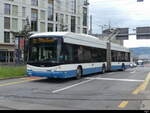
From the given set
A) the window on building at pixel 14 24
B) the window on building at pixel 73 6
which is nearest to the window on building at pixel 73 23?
the window on building at pixel 73 6

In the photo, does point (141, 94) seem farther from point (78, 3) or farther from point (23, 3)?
point (78, 3)

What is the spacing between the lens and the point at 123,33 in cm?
8469

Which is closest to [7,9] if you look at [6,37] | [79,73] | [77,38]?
[6,37]

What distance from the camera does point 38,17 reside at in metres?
81.4

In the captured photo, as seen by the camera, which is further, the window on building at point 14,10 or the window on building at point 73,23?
the window on building at point 73,23

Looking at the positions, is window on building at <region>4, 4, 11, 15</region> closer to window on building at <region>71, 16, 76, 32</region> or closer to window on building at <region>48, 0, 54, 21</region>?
window on building at <region>48, 0, 54, 21</region>

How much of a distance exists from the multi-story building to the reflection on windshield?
4898 centimetres

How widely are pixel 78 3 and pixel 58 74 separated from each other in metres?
78.3

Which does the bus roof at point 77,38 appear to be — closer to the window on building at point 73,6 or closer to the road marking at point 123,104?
the road marking at point 123,104

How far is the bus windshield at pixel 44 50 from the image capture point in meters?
19.4

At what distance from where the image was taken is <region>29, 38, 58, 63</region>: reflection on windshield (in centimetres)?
1945

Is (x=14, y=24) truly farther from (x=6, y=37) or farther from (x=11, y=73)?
(x=11, y=73)

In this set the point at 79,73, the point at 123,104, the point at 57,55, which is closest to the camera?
the point at 123,104

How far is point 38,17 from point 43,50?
62650mm
